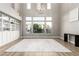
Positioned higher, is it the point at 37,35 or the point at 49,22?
the point at 49,22

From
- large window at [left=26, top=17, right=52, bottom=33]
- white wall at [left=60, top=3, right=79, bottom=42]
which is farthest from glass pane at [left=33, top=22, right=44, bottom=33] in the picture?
white wall at [left=60, top=3, right=79, bottom=42]

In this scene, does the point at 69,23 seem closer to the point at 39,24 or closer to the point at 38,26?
the point at 39,24

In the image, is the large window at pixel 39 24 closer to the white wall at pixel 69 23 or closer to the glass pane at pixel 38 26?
the glass pane at pixel 38 26

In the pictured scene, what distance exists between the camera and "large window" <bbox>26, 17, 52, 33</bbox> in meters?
17.9

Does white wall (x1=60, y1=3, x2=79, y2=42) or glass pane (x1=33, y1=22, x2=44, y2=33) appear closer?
white wall (x1=60, y1=3, x2=79, y2=42)

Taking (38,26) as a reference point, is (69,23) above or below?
above

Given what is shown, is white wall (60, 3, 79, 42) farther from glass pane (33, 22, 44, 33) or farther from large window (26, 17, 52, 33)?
glass pane (33, 22, 44, 33)

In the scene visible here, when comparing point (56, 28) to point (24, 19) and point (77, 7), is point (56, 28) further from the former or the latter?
point (77, 7)

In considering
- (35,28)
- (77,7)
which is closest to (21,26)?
(35,28)

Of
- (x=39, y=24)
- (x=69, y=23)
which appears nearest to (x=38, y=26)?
(x=39, y=24)

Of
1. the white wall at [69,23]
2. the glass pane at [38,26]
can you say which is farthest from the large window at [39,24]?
the white wall at [69,23]

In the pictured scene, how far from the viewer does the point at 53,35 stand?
58.1ft

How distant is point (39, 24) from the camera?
18.0 meters

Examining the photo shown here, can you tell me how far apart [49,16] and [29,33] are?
10.5 feet
